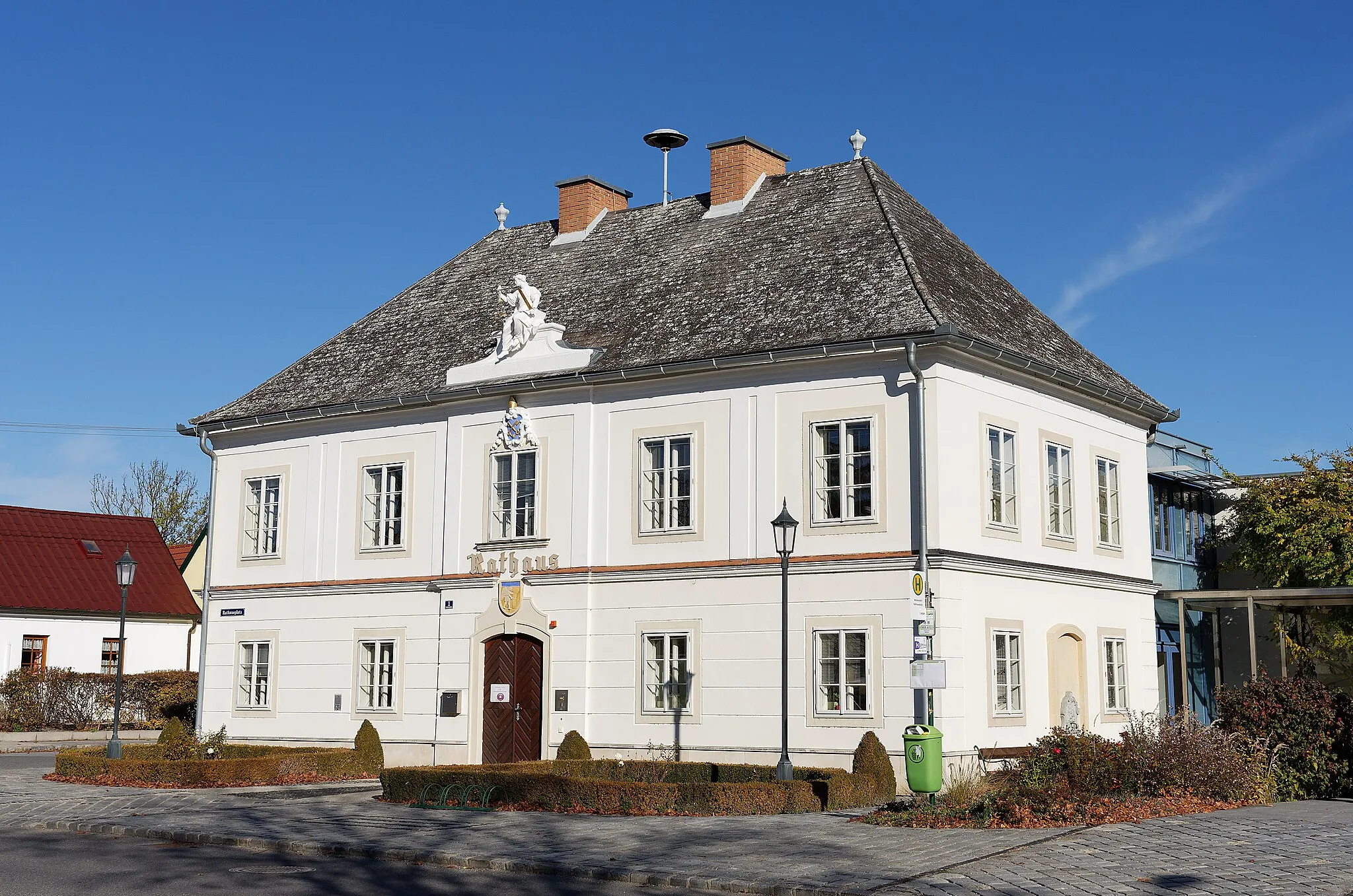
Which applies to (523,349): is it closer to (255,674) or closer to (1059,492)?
(255,674)

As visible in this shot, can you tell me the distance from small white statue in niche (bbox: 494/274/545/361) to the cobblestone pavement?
987 cm

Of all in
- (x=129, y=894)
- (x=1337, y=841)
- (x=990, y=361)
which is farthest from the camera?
(x=990, y=361)

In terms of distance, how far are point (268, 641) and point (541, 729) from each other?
720 cm

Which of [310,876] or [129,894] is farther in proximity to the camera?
[310,876]

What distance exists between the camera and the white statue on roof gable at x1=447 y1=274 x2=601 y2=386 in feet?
84.9

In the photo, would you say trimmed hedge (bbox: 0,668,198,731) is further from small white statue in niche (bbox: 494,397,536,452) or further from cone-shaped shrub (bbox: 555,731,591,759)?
cone-shaped shrub (bbox: 555,731,591,759)

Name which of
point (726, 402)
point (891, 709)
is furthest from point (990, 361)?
point (891, 709)

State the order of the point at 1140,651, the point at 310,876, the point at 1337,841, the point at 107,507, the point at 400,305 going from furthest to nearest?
the point at 107,507, the point at 400,305, the point at 1140,651, the point at 1337,841, the point at 310,876

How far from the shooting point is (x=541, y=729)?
2483 cm

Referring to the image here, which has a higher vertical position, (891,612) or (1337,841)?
(891,612)

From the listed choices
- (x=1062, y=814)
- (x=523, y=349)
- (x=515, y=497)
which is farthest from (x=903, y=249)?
(x=1062, y=814)

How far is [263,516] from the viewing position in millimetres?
29625

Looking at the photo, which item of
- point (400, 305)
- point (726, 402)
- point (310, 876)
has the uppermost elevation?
point (400, 305)

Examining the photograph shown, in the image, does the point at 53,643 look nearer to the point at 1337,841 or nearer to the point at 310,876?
the point at 310,876
